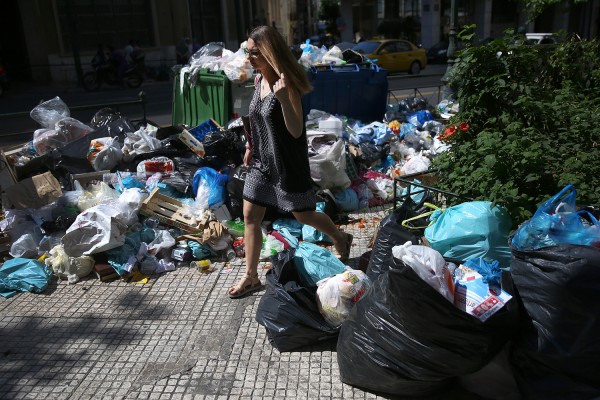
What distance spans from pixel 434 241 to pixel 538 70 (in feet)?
7.10

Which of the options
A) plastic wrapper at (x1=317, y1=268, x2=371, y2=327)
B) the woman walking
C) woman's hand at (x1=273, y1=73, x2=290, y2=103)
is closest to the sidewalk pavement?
plastic wrapper at (x1=317, y1=268, x2=371, y2=327)

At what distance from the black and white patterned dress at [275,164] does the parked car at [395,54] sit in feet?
63.7

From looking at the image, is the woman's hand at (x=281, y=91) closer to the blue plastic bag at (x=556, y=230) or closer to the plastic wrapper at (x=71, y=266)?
the blue plastic bag at (x=556, y=230)

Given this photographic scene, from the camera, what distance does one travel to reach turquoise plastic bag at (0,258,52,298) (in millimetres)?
4016

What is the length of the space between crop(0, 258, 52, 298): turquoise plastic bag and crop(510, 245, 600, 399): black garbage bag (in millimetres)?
3290

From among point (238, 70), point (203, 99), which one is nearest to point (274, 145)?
point (238, 70)

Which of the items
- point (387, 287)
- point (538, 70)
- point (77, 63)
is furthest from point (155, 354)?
point (77, 63)

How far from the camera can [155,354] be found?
125 inches

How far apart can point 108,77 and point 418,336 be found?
1897 centimetres

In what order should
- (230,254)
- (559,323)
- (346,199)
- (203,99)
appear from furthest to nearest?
(203,99) → (346,199) → (230,254) → (559,323)

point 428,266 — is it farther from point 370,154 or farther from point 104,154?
point 104,154

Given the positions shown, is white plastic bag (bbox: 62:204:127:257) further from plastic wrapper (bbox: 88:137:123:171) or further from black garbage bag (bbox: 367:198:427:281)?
black garbage bag (bbox: 367:198:427:281)

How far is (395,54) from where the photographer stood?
2283cm

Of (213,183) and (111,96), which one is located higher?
(213,183)
